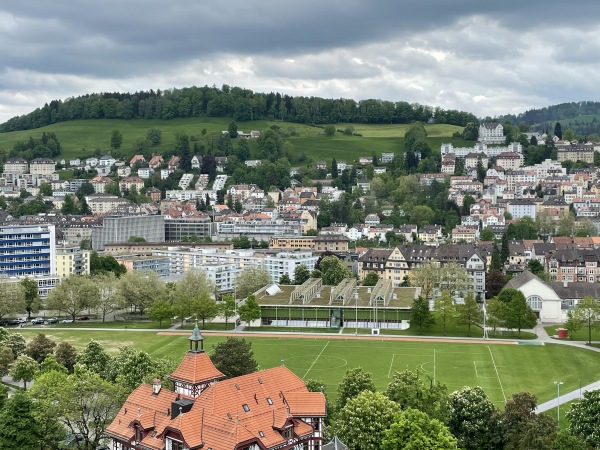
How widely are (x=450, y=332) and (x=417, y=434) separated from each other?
46626mm

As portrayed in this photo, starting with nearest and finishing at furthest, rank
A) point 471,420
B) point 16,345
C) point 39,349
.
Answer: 1. point 471,420
2. point 39,349
3. point 16,345

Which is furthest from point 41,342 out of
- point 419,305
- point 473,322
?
point 473,322

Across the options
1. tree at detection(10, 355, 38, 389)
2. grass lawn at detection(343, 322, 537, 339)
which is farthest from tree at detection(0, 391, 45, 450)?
grass lawn at detection(343, 322, 537, 339)

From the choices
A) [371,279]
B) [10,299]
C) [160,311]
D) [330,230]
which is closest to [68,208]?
[330,230]

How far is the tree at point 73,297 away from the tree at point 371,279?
3718cm

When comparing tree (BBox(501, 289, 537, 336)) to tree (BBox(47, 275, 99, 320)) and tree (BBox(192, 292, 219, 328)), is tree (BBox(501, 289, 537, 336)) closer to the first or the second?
tree (BBox(192, 292, 219, 328))

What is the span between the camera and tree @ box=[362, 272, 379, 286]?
10494cm

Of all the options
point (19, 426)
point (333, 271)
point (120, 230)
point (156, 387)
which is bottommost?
point (19, 426)

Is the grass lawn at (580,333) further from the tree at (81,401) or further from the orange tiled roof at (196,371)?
the tree at (81,401)

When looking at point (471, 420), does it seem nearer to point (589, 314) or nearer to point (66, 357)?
point (66, 357)

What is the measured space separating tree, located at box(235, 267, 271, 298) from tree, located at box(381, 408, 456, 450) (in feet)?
210

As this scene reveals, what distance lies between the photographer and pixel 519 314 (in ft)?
256

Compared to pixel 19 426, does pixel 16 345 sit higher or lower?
lower

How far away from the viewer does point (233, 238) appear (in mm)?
153000
